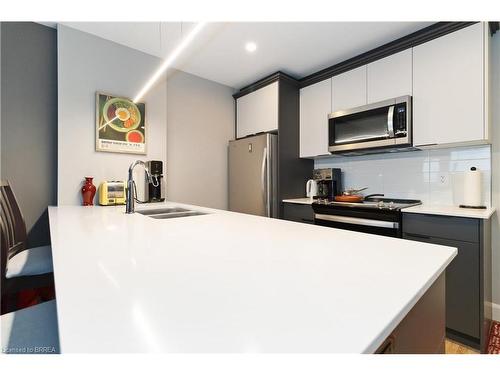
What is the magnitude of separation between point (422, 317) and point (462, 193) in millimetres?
1816

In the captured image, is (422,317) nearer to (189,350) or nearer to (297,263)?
(297,263)

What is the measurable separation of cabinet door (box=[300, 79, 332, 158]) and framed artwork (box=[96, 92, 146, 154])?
1778 mm

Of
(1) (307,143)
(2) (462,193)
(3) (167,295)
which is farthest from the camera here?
(1) (307,143)

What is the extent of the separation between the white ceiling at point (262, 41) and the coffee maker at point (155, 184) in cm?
116

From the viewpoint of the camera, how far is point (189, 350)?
0.32m

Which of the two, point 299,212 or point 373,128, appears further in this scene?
point 299,212

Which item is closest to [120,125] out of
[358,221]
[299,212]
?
[299,212]

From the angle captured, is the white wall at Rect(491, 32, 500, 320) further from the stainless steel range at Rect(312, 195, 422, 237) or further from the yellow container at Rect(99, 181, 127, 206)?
the yellow container at Rect(99, 181, 127, 206)

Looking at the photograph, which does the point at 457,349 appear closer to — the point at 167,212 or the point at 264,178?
the point at 264,178

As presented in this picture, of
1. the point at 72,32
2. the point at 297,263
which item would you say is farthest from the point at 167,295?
the point at 72,32

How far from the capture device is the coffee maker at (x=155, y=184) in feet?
8.16

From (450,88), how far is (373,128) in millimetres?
600

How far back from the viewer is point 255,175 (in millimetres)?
2896
